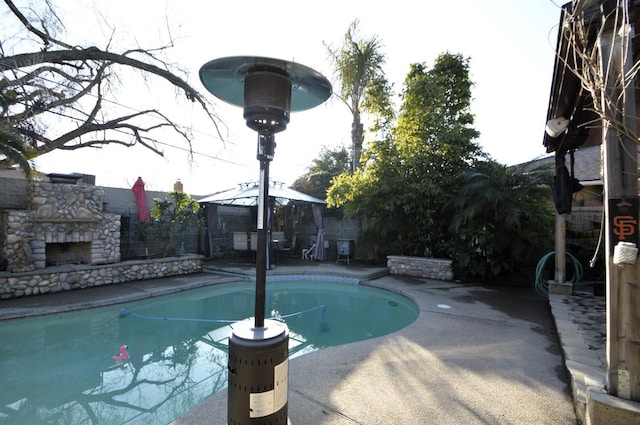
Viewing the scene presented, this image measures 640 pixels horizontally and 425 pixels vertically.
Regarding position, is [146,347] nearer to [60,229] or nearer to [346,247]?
[60,229]

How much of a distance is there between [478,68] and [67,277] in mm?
10979

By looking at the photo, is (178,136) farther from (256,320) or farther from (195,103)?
(256,320)

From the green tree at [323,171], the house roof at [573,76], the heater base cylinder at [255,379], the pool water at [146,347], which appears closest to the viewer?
the heater base cylinder at [255,379]

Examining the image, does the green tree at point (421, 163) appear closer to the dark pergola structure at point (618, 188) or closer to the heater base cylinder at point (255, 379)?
the dark pergola structure at point (618, 188)

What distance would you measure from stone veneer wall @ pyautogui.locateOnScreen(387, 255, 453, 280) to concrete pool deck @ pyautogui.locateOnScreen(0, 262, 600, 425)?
232 cm

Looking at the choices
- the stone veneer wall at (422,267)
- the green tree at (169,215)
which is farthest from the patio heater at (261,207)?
the green tree at (169,215)

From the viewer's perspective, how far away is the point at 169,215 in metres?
8.84

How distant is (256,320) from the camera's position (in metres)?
1.82

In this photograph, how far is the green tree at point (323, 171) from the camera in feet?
52.6

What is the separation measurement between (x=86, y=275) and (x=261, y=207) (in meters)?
6.71

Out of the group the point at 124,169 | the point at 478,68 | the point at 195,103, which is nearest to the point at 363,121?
the point at 478,68

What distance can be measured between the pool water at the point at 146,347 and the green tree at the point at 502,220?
2125mm

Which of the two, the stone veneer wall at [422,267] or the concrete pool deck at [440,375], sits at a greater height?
the stone veneer wall at [422,267]

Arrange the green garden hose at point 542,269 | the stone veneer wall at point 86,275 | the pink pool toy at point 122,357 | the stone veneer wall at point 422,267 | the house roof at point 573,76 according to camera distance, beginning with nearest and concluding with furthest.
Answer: the house roof at point 573,76, the pink pool toy at point 122,357, the green garden hose at point 542,269, the stone veneer wall at point 86,275, the stone veneer wall at point 422,267
